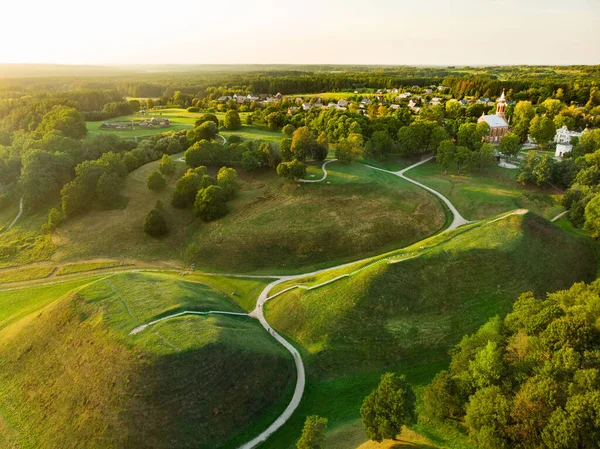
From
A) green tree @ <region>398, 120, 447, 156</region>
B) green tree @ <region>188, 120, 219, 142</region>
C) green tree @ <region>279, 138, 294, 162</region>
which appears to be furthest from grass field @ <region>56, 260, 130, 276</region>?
green tree @ <region>398, 120, 447, 156</region>

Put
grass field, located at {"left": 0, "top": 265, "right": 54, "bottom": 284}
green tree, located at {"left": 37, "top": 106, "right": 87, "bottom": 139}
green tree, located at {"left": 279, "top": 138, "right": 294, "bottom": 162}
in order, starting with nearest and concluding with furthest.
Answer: grass field, located at {"left": 0, "top": 265, "right": 54, "bottom": 284} < green tree, located at {"left": 279, "top": 138, "right": 294, "bottom": 162} < green tree, located at {"left": 37, "top": 106, "right": 87, "bottom": 139}

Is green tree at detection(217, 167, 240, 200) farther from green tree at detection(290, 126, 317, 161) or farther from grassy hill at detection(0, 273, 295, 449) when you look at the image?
grassy hill at detection(0, 273, 295, 449)

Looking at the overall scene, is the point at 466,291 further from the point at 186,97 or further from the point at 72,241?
the point at 186,97

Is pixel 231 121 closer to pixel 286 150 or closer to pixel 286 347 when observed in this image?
pixel 286 150

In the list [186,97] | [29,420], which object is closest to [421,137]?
[29,420]

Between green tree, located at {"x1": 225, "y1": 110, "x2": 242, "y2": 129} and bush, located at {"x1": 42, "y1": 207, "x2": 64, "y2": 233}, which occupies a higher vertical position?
green tree, located at {"x1": 225, "y1": 110, "x2": 242, "y2": 129}

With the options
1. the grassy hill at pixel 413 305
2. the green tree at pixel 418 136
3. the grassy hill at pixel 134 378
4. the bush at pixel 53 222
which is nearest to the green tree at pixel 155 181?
the bush at pixel 53 222

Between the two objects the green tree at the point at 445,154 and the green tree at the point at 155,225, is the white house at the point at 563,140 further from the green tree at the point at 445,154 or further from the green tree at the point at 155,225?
the green tree at the point at 155,225
